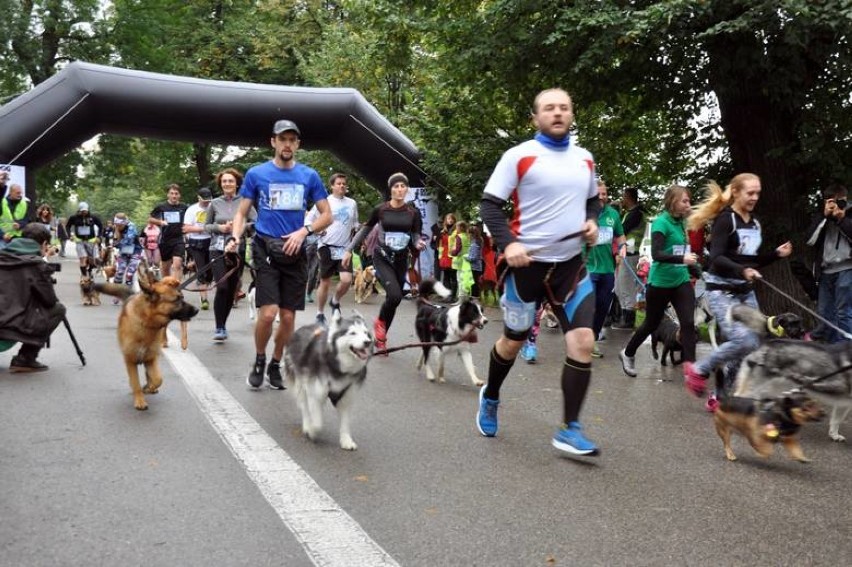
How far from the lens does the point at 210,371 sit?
8039 millimetres

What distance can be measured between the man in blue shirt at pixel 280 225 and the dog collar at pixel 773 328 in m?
3.51

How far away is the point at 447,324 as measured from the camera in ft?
26.8

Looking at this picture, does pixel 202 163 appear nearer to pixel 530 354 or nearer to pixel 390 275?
pixel 390 275

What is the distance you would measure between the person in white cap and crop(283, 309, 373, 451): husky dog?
13.3 metres

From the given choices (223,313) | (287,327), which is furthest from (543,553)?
(223,313)

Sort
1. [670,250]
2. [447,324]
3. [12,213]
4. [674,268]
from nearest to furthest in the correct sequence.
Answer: [670,250], [674,268], [447,324], [12,213]

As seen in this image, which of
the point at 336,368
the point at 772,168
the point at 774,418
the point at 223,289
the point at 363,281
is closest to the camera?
the point at 774,418

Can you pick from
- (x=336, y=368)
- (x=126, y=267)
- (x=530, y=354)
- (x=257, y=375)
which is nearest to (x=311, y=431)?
(x=336, y=368)

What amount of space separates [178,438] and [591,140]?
486 inches

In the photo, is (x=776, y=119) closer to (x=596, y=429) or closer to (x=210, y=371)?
(x=596, y=429)

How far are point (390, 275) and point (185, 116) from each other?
33.4 ft

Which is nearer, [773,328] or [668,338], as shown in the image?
[773,328]

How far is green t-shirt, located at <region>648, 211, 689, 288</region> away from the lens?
283 inches

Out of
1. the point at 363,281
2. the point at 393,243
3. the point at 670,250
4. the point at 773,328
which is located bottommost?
the point at 363,281
